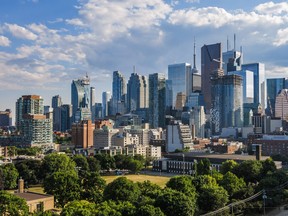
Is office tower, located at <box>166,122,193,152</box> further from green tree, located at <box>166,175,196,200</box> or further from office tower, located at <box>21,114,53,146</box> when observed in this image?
green tree, located at <box>166,175,196,200</box>

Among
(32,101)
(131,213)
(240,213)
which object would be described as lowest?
(240,213)

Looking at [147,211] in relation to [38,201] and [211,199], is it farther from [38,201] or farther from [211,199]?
[38,201]

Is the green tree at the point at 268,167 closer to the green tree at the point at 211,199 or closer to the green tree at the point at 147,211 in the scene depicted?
the green tree at the point at 211,199

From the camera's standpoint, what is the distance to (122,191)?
41.2 m

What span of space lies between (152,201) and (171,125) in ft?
307

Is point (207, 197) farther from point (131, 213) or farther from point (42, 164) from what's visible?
point (42, 164)

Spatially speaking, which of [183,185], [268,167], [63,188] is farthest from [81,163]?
[183,185]

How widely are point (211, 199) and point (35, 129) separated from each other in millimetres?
116347

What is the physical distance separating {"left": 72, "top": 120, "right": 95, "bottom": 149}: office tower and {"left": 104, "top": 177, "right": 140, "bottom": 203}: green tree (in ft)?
350

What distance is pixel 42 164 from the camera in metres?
70.6

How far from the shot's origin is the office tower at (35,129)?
14638 cm

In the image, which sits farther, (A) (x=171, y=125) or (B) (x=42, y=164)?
(A) (x=171, y=125)

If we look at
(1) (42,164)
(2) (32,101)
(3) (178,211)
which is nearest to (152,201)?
(3) (178,211)

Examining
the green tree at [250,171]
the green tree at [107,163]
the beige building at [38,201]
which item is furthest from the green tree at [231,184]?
the green tree at [107,163]
